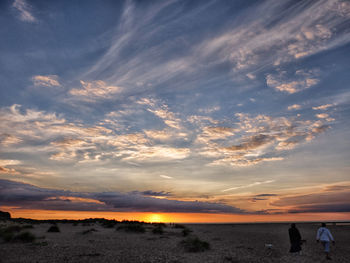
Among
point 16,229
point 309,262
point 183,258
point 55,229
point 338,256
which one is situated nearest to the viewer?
point 309,262

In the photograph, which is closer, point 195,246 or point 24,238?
point 195,246

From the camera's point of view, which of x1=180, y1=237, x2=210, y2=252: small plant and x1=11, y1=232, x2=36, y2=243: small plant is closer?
A: x1=180, y1=237, x2=210, y2=252: small plant

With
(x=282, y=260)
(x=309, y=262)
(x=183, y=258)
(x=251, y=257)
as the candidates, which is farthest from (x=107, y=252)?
(x=309, y=262)

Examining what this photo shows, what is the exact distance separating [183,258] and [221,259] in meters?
3.26

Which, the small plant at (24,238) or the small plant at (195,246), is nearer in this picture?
the small plant at (195,246)

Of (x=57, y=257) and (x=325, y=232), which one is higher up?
(x=325, y=232)

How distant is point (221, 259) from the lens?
21.4m

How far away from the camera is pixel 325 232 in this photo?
21641 mm

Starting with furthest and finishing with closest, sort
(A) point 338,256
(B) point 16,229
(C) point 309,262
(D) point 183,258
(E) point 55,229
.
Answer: (E) point 55,229 < (B) point 16,229 < (A) point 338,256 < (D) point 183,258 < (C) point 309,262

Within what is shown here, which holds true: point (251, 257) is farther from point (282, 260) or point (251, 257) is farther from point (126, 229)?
point (126, 229)

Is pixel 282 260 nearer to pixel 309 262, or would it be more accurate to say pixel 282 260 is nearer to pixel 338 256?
pixel 309 262

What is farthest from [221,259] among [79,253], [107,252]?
[79,253]

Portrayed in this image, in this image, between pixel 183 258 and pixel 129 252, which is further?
pixel 129 252

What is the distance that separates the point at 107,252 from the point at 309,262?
1811 centimetres
